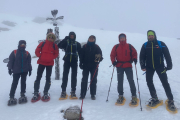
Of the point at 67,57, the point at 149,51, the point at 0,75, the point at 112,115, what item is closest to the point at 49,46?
the point at 67,57

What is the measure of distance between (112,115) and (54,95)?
284 cm

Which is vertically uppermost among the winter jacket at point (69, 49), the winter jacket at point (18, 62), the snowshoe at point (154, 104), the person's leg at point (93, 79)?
the winter jacket at point (69, 49)

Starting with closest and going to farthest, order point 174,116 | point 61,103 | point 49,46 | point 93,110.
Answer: point 174,116
point 93,110
point 61,103
point 49,46

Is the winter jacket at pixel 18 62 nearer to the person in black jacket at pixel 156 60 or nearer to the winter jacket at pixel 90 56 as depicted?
the winter jacket at pixel 90 56

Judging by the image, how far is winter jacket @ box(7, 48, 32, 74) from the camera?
203 inches

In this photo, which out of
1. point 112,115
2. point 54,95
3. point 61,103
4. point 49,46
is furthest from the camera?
point 54,95

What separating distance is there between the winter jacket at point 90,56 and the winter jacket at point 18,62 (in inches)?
90.5

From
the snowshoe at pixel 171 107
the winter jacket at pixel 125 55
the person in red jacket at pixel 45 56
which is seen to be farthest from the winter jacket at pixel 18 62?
the snowshoe at pixel 171 107

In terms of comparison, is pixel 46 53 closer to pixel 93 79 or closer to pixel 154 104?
pixel 93 79

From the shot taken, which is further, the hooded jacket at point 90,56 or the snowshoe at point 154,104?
the hooded jacket at point 90,56

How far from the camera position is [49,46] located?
5.49 meters

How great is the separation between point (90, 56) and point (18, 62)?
289 cm

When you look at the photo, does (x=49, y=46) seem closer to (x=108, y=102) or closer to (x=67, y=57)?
(x=67, y=57)

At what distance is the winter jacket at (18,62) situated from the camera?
5.16 m
